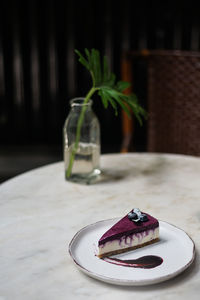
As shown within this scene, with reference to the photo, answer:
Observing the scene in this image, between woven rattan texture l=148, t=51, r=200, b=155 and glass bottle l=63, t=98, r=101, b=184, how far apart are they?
2.62 feet

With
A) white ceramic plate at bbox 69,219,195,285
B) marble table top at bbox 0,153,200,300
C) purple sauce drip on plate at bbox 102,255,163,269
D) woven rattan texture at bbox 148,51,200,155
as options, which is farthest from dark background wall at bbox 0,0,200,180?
purple sauce drip on plate at bbox 102,255,163,269

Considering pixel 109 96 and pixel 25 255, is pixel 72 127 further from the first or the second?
pixel 25 255

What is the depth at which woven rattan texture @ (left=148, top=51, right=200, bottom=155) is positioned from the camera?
6.73ft

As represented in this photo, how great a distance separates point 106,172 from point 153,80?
82 cm

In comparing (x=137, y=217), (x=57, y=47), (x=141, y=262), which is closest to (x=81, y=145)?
(x=137, y=217)

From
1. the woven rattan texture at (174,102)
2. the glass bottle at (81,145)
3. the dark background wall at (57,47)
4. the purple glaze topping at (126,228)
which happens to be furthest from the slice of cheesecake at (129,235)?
the dark background wall at (57,47)

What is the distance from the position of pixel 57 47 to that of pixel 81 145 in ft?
4.76

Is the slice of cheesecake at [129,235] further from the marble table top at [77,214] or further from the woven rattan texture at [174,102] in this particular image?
the woven rattan texture at [174,102]

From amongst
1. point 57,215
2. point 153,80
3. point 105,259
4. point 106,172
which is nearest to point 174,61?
point 153,80

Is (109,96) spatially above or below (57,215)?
above

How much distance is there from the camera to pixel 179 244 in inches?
39.2

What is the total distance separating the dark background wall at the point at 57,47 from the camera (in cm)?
264

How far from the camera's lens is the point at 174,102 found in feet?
6.98

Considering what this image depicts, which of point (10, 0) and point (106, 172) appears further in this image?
point (10, 0)
